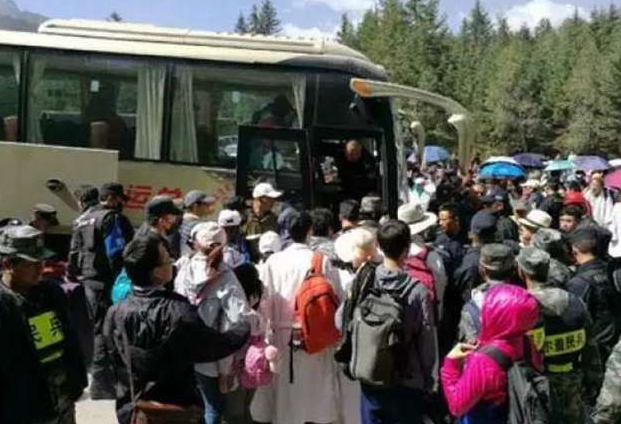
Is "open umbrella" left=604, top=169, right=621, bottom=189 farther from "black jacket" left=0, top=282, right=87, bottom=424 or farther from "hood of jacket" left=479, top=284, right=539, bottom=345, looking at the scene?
"black jacket" left=0, top=282, right=87, bottom=424

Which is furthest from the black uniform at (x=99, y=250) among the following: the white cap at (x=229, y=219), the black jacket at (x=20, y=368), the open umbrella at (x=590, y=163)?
the open umbrella at (x=590, y=163)

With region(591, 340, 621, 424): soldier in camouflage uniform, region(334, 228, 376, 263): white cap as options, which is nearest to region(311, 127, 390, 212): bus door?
region(334, 228, 376, 263): white cap

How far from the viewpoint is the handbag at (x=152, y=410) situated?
4438 millimetres

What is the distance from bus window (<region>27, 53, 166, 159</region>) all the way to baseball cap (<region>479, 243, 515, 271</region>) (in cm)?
669

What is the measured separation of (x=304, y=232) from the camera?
6.51 m

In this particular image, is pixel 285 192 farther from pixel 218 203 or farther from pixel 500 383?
pixel 500 383

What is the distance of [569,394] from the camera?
5.16 m

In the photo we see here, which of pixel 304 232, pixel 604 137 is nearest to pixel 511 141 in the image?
pixel 604 137

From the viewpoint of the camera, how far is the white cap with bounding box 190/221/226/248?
18.5 ft

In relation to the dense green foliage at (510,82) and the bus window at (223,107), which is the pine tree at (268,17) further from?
the bus window at (223,107)

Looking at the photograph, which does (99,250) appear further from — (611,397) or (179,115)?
(611,397)

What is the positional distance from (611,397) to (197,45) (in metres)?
8.04

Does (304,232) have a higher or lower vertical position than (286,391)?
higher

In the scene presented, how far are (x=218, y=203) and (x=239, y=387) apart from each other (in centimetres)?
487
